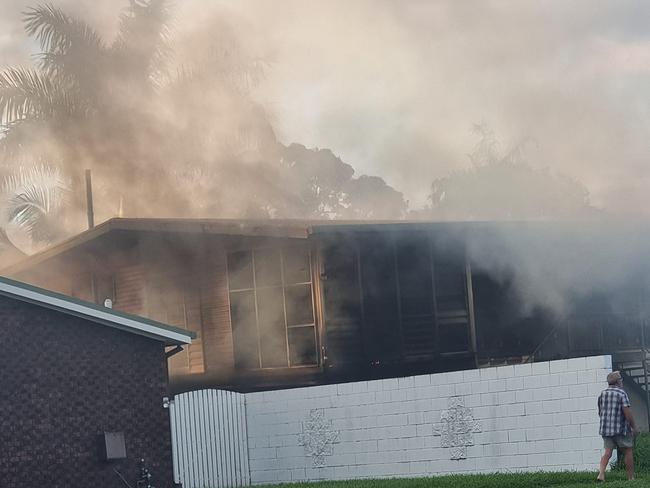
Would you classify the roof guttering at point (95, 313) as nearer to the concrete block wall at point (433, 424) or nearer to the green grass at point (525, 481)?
the concrete block wall at point (433, 424)

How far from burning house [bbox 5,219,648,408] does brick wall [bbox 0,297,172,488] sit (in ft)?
14.1

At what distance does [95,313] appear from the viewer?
1930 cm

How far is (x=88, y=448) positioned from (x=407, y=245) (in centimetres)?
770

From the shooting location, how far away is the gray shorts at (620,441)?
16281mm

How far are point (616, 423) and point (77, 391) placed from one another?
7620mm

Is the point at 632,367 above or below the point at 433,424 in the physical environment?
above

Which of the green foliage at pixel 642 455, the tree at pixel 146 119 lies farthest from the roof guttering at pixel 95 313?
the tree at pixel 146 119

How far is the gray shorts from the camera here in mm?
16281

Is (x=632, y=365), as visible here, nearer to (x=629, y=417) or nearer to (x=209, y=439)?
(x=209, y=439)

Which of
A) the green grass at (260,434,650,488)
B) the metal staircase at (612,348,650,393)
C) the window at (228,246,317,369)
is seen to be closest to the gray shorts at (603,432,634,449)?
the green grass at (260,434,650,488)

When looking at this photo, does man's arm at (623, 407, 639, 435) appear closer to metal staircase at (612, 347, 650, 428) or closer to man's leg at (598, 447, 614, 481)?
man's leg at (598, 447, 614, 481)

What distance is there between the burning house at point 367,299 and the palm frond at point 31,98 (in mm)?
14009

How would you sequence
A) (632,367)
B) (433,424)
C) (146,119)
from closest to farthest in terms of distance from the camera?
(433,424)
(632,367)
(146,119)

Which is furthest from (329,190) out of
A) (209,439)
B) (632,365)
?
(209,439)
